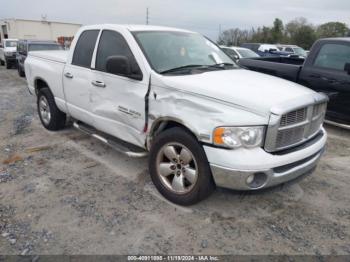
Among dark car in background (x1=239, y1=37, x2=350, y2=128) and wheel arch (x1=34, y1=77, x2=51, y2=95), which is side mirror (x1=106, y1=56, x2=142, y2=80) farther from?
dark car in background (x1=239, y1=37, x2=350, y2=128)

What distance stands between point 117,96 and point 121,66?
47cm

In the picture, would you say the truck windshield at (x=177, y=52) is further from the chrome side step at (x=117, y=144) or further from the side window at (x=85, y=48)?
the chrome side step at (x=117, y=144)

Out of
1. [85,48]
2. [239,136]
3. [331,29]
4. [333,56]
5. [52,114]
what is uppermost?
[331,29]

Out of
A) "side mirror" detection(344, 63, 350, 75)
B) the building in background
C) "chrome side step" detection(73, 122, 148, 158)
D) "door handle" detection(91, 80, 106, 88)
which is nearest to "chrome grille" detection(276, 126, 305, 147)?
"chrome side step" detection(73, 122, 148, 158)

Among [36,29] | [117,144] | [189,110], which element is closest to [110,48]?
[117,144]

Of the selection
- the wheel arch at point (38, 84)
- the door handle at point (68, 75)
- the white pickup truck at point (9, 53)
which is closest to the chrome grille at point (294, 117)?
the door handle at point (68, 75)

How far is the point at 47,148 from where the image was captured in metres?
4.94

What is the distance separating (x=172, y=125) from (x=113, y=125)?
1.03 m

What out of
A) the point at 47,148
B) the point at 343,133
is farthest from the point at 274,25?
the point at 47,148

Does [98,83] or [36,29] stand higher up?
[98,83]

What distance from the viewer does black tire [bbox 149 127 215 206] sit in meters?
2.95

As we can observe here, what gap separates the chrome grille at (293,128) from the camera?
2.77 metres

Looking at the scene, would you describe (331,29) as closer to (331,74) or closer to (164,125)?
(331,74)

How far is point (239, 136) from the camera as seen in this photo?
2748mm
